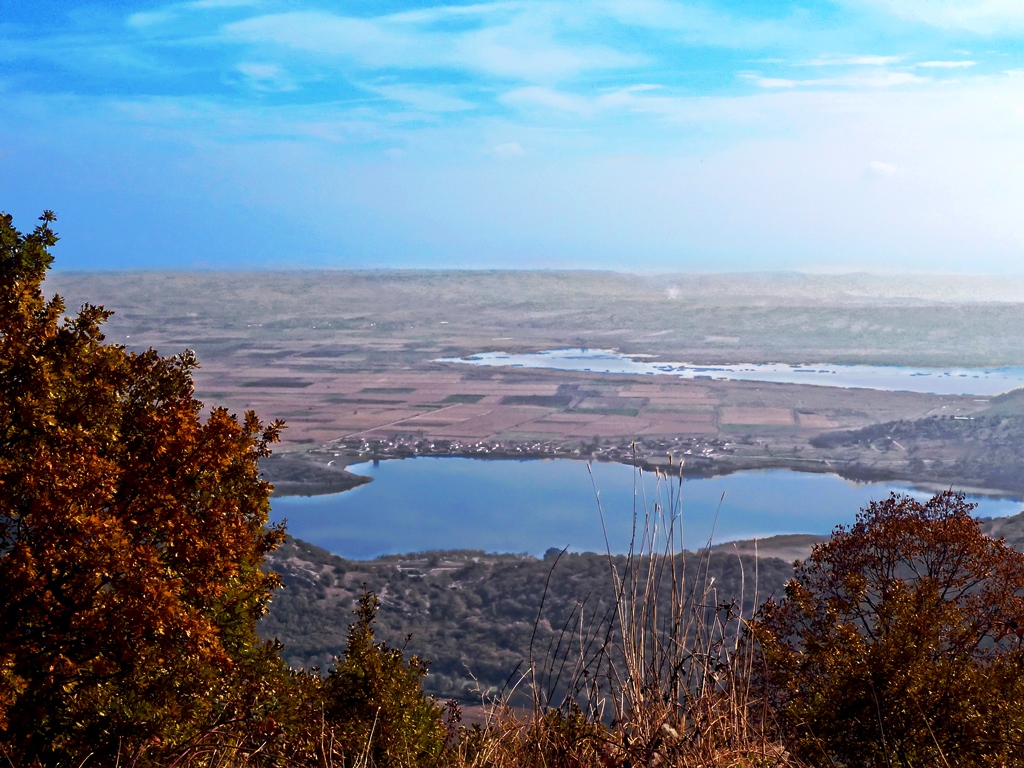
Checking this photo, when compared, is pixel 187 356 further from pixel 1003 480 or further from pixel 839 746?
pixel 1003 480

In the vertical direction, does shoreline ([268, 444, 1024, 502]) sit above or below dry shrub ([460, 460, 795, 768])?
below

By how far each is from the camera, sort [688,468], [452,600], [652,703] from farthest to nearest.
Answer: [688,468] → [452,600] → [652,703]

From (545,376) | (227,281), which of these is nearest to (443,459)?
(545,376)

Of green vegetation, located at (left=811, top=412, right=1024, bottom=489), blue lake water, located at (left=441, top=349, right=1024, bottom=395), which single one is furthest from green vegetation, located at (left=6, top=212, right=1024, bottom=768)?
blue lake water, located at (left=441, top=349, right=1024, bottom=395)

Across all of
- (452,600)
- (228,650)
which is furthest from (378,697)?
(452,600)

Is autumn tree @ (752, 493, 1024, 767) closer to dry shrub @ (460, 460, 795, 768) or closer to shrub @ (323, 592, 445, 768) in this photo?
dry shrub @ (460, 460, 795, 768)

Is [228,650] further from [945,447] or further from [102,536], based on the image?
[945,447]
